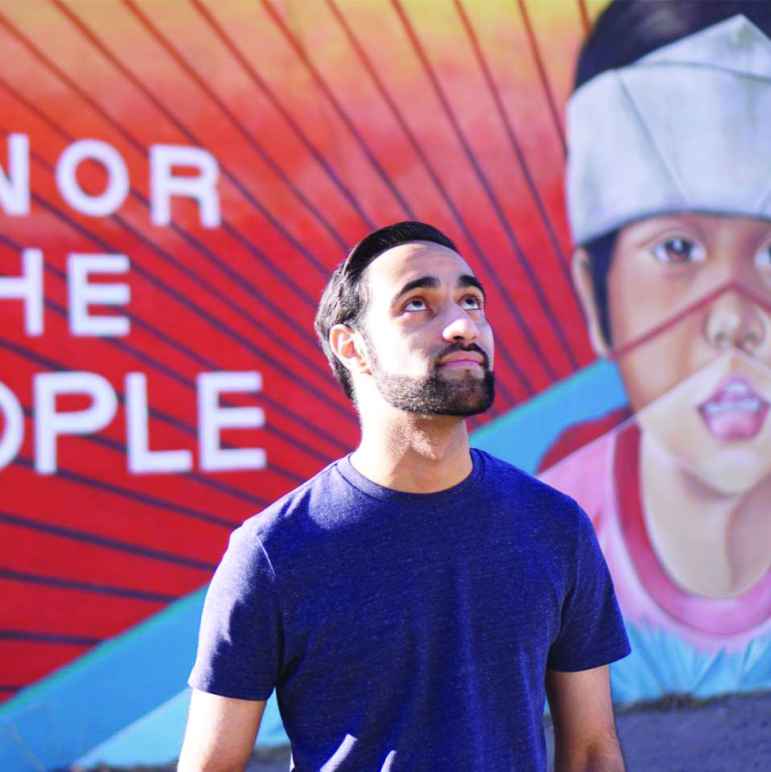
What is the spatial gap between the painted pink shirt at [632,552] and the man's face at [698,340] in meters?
0.21

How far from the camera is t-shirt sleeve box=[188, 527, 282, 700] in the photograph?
1.55 m

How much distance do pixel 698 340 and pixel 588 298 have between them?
1.81ft

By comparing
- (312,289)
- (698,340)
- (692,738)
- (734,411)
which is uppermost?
(312,289)

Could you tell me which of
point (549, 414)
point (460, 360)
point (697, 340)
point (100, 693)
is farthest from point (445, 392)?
point (697, 340)

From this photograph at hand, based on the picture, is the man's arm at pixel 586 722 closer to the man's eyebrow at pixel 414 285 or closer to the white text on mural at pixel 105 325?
the man's eyebrow at pixel 414 285

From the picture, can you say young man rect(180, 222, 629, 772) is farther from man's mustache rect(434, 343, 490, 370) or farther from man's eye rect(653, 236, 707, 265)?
man's eye rect(653, 236, 707, 265)

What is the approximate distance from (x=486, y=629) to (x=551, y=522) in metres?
0.22

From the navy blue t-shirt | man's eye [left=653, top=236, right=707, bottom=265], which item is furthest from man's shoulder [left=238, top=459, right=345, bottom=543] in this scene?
man's eye [left=653, top=236, right=707, bottom=265]

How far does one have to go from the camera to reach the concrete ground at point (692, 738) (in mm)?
4164

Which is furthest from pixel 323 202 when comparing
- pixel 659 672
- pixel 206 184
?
pixel 659 672

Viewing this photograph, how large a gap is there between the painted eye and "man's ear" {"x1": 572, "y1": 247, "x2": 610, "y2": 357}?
31.3 inches

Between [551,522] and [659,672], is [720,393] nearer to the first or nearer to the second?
[659,672]

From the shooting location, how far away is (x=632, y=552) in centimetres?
477

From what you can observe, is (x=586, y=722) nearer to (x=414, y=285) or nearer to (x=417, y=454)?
(x=417, y=454)
